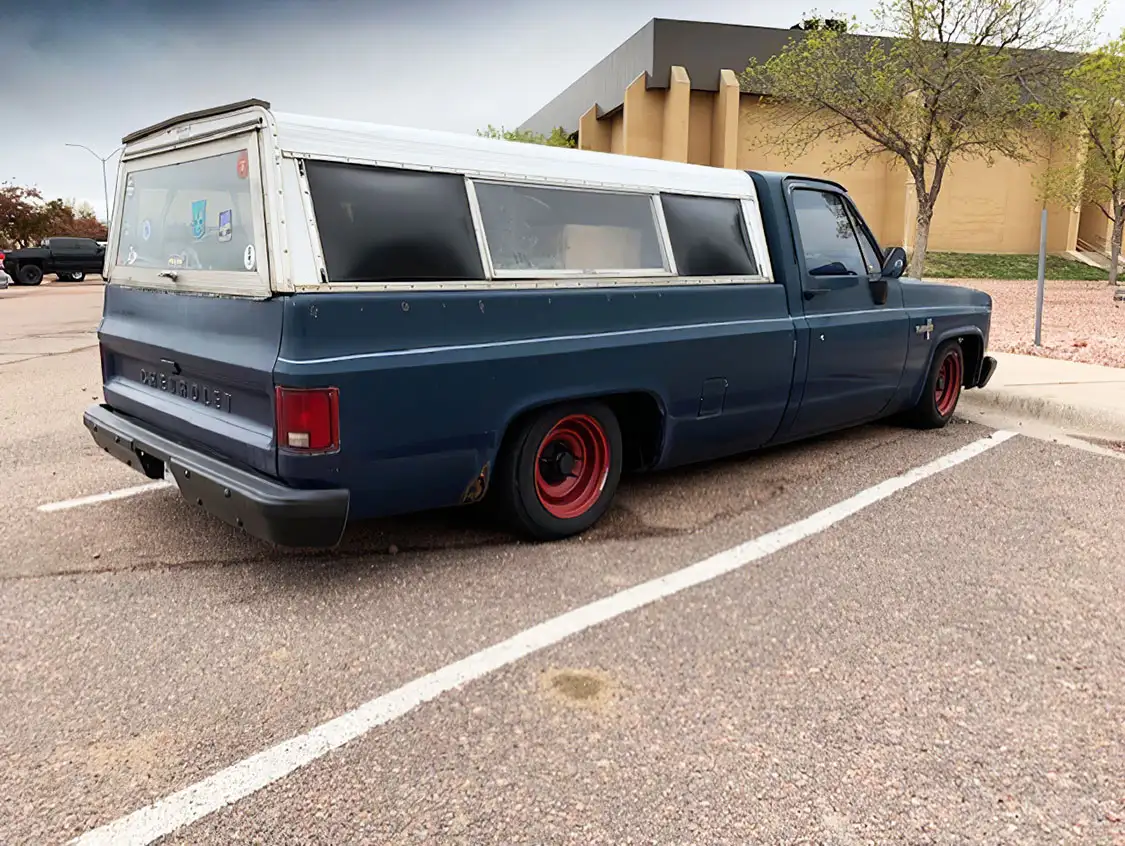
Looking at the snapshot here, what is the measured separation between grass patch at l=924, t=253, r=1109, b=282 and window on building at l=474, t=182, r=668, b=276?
28200 millimetres

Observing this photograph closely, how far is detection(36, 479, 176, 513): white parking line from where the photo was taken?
4.94 metres

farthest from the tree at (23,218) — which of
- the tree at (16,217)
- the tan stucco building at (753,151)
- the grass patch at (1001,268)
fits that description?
the grass patch at (1001,268)

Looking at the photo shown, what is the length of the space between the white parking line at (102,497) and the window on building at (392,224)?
6.87 ft

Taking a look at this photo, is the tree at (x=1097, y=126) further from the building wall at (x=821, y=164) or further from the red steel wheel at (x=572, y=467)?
the red steel wheel at (x=572, y=467)

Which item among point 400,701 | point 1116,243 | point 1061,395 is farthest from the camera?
point 1116,243

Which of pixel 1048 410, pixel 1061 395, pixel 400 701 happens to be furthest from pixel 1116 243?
pixel 400 701

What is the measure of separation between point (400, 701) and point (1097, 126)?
105 ft

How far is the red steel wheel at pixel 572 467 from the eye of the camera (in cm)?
443

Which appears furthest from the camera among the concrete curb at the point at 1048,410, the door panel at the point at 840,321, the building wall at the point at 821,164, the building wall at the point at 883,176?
the building wall at the point at 821,164

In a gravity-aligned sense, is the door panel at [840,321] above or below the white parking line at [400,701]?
above

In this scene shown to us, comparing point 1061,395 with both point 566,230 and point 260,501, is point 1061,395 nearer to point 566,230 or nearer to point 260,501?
point 566,230

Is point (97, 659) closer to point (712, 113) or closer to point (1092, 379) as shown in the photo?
point (1092, 379)

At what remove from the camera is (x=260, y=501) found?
133 inches

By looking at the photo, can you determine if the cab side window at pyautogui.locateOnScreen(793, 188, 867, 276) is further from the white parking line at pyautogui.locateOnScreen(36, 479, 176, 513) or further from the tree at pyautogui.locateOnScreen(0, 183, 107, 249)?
the tree at pyautogui.locateOnScreen(0, 183, 107, 249)
